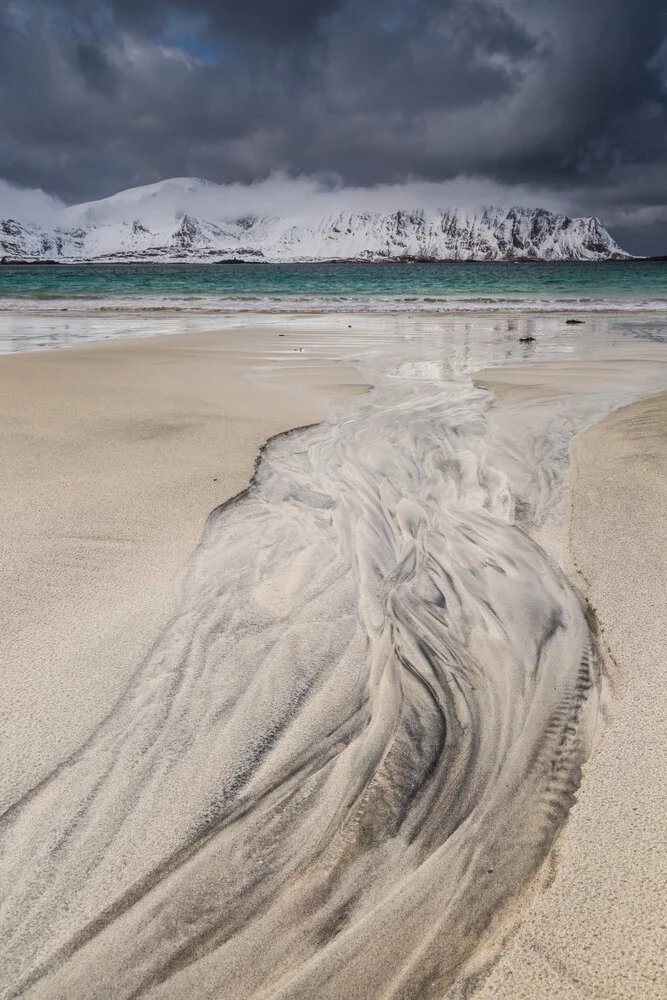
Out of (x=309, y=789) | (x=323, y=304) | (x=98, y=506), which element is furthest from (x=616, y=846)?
(x=323, y=304)

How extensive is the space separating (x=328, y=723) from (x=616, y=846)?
78 centimetres

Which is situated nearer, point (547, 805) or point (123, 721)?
point (547, 805)

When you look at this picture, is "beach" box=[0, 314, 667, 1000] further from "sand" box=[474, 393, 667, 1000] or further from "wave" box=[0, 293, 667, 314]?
"wave" box=[0, 293, 667, 314]

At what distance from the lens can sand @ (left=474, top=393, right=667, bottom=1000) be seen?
1130 mm

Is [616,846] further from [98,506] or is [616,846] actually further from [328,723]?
[98,506]

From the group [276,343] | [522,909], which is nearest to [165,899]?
[522,909]

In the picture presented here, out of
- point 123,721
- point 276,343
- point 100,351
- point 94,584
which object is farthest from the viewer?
point 276,343

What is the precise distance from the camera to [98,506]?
121 inches

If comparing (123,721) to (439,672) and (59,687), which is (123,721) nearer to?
(59,687)

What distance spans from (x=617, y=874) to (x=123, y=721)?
4.24 ft

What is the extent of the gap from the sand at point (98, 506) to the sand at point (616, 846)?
123cm

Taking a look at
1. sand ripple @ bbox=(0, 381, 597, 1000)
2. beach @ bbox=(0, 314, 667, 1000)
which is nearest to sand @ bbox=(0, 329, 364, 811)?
beach @ bbox=(0, 314, 667, 1000)

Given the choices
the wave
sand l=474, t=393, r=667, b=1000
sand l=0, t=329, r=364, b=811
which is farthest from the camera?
the wave

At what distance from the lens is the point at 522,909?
126 centimetres
